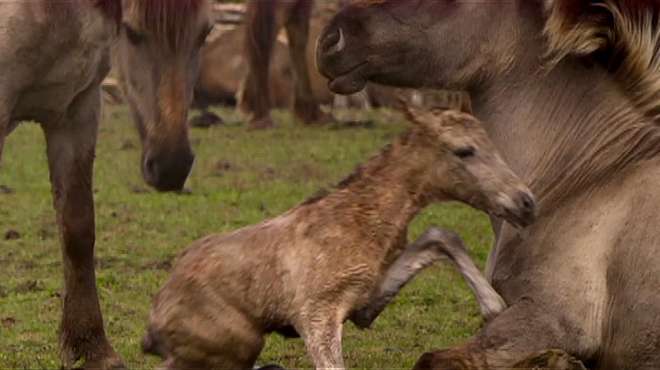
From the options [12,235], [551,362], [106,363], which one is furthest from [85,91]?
[12,235]

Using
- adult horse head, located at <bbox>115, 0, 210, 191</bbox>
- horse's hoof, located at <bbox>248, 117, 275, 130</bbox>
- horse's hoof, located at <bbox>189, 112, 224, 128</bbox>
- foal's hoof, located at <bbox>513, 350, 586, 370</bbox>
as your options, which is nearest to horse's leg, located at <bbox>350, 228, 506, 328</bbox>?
foal's hoof, located at <bbox>513, 350, 586, 370</bbox>

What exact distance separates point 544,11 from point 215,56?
12981 mm

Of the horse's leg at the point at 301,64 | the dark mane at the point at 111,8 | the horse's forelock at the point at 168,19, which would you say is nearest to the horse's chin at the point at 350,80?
the horse's forelock at the point at 168,19

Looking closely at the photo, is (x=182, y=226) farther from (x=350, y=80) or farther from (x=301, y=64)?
(x=301, y=64)

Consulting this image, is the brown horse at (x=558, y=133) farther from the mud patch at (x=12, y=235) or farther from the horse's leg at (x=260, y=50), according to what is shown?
the horse's leg at (x=260, y=50)

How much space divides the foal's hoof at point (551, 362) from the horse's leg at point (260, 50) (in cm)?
1036

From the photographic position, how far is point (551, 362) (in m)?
5.29

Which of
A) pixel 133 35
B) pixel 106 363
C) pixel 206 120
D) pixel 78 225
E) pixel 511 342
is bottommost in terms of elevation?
pixel 206 120

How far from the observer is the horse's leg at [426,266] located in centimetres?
548

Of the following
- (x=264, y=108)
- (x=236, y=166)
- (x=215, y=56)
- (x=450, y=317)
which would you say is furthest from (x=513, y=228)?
(x=215, y=56)

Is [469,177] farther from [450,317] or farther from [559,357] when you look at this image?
[450,317]

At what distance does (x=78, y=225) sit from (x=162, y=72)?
763mm

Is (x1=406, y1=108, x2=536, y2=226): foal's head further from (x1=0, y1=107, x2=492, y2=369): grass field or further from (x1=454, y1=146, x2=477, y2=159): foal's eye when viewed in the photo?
(x1=0, y1=107, x2=492, y2=369): grass field

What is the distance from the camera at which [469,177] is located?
5449 millimetres
